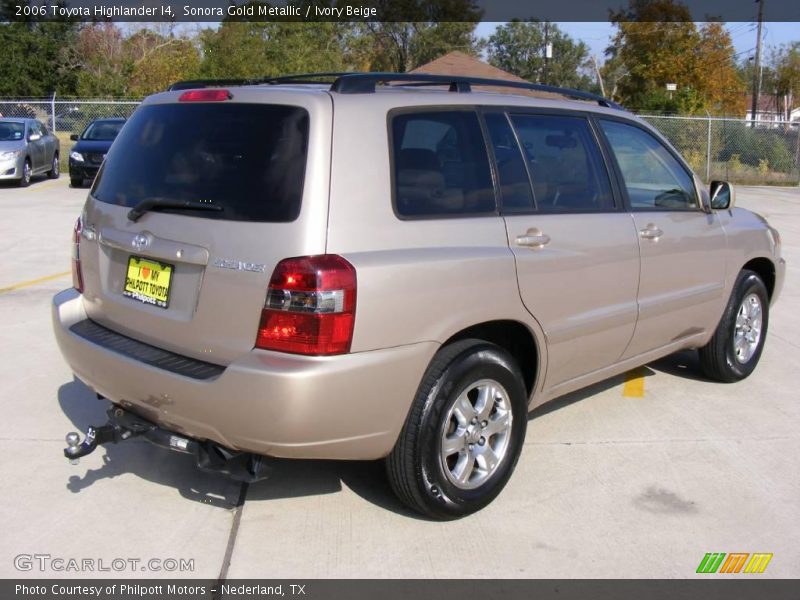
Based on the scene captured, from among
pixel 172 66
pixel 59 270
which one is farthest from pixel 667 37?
pixel 59 270

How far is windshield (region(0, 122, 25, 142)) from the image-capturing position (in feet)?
60.5

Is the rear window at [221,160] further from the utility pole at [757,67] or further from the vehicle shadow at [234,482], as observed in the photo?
the utility pole at [757,67]

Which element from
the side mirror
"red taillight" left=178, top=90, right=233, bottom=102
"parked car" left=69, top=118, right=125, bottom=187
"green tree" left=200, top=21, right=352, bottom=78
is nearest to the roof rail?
"red taillight" left=178, top=90, right=233, bottom=102

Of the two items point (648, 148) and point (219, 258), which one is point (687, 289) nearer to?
point (648, 148)

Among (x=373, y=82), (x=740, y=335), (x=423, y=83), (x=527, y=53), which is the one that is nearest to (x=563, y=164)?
(x=423, y=83)

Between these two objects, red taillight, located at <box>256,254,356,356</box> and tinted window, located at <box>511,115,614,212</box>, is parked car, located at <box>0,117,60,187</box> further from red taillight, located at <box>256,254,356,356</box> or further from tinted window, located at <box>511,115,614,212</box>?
red taillight, located at <box>256,254,356,356</box>

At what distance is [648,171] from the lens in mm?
5102

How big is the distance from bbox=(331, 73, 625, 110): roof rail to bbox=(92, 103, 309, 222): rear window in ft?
0.87

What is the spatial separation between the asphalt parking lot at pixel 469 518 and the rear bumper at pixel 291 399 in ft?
1.63

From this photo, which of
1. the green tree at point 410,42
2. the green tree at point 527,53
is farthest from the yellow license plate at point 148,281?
the green tree at point 527,53

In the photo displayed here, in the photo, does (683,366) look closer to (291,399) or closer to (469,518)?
(469,518)

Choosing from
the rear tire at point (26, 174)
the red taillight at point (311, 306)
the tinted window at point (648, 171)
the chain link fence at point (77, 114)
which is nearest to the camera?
the red taillight at point (311, 306)

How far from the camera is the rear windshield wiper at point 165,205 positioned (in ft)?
11.1
